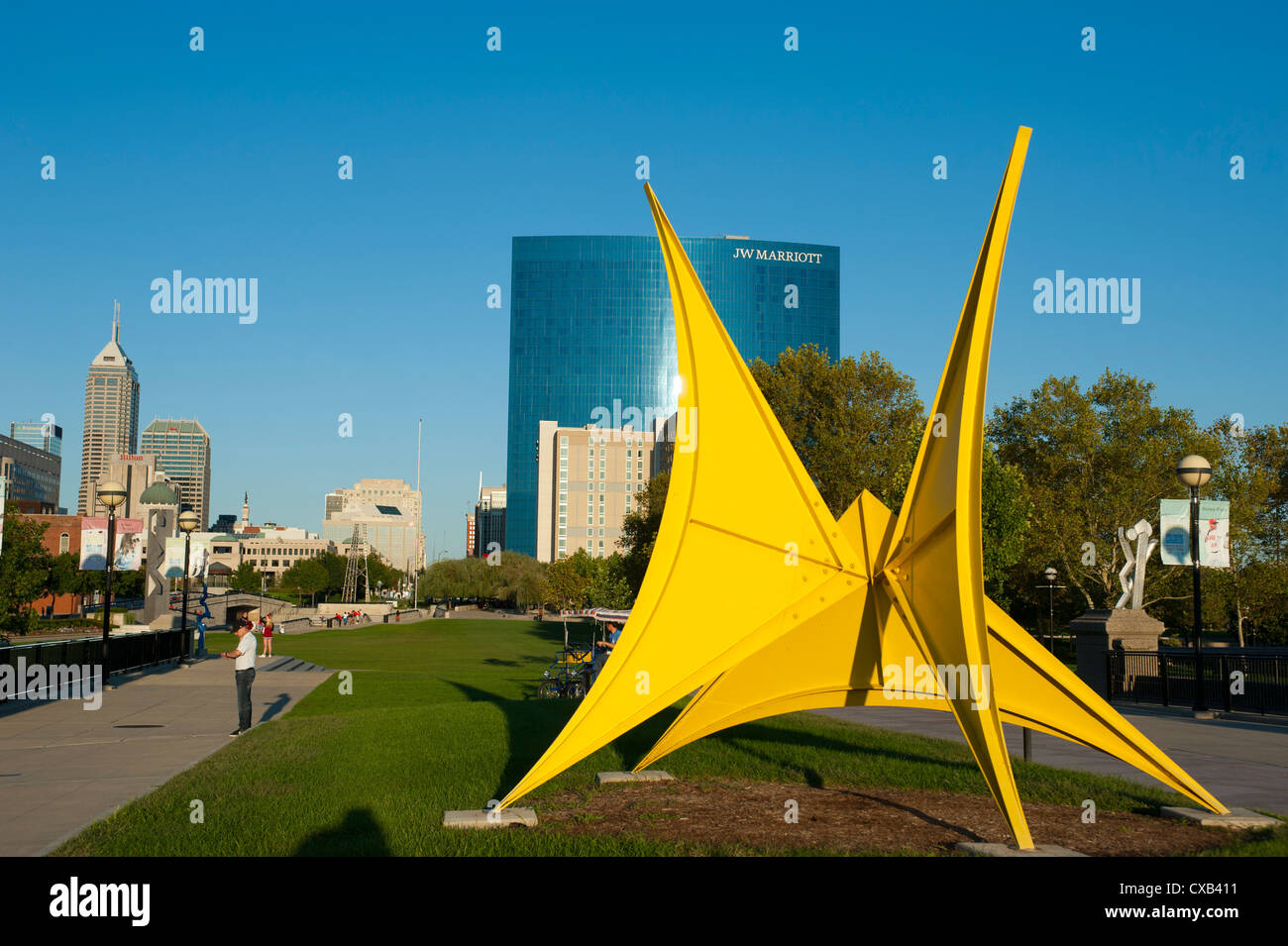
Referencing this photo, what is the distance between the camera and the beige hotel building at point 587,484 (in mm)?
154375

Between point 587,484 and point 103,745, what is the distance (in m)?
144

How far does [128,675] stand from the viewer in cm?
2544

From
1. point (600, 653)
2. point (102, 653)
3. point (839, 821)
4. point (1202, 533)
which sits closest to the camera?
point (839, 821)

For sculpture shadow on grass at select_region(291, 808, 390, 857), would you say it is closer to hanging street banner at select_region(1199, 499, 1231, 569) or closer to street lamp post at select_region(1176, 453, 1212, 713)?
street lamp post at select_region(1176, 453, 1212, 713)

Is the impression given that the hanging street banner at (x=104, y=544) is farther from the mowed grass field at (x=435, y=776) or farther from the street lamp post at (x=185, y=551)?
the mowed grass field at (x=435, y=776)

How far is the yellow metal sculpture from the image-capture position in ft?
29.2

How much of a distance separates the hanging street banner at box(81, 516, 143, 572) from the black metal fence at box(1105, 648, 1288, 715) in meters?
25.2

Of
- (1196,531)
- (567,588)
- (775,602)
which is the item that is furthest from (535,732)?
(567,588)

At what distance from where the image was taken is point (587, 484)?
519 feet

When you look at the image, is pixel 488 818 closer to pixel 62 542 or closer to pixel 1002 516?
pixel 1002 516

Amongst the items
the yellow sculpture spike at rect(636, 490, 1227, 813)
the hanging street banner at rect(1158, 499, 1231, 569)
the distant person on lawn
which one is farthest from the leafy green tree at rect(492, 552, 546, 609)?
the yellow sculpture spike at rect(636, 490, 1227, 813)

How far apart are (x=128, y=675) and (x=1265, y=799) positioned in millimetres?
25562
